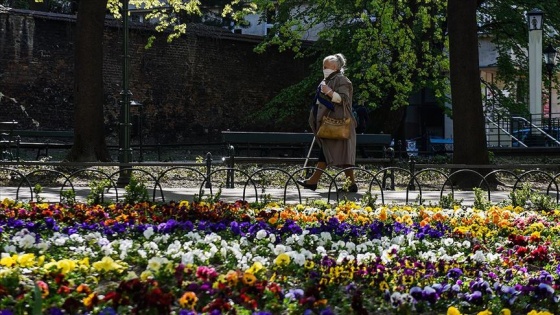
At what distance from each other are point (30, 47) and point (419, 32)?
35.1ft

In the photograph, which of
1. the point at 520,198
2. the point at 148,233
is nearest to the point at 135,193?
the point at 148,233

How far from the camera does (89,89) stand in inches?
715

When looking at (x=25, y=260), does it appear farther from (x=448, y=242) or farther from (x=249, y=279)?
(x=448, y=242)

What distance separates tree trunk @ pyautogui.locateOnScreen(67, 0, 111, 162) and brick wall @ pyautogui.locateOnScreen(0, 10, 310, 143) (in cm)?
875

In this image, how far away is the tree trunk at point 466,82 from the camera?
52.4 ft

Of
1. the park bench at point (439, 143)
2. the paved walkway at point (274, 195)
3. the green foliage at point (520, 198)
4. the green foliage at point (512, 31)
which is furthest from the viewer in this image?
the park bench at point (439, 143)

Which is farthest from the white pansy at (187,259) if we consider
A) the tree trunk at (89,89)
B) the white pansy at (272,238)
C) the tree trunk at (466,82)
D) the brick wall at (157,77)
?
the brick wall at (157,77)

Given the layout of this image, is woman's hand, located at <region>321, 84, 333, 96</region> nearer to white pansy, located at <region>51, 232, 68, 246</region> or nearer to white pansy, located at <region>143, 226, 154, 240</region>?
white pansy, located at <region>143, 226, 154, 240</region>

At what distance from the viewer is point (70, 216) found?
891 cm

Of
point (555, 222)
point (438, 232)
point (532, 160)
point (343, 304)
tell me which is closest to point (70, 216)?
point (438, 232)

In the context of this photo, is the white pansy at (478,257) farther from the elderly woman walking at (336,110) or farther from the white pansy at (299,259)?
the elderly woman walking at (336,110)

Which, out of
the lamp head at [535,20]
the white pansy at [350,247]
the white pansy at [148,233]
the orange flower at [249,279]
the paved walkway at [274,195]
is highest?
the lamp head at [535,20]

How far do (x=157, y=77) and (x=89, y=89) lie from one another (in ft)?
41.7

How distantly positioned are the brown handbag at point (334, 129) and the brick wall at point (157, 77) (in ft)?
51.2
